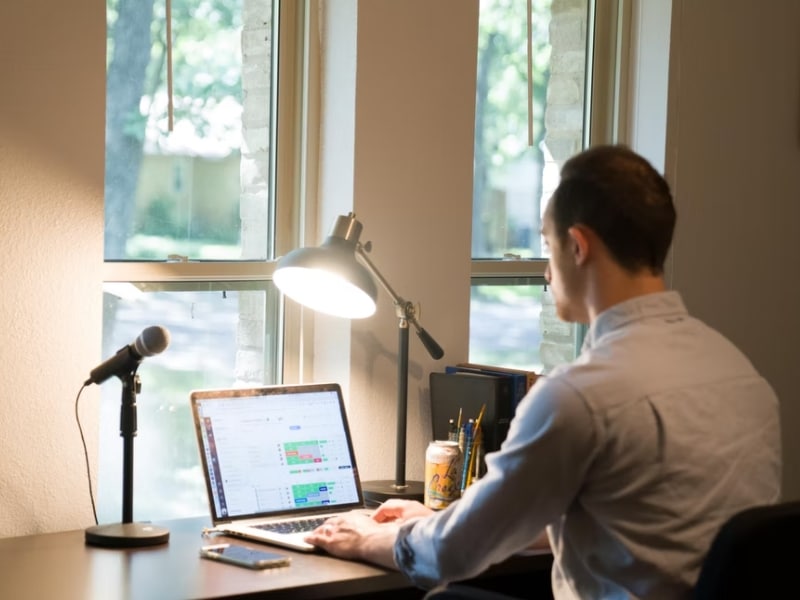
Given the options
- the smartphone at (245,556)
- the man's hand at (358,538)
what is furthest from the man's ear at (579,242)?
the smartphone at (245,556)

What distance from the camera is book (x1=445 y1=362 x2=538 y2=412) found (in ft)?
8.95

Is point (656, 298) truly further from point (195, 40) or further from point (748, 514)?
point (195, 40)

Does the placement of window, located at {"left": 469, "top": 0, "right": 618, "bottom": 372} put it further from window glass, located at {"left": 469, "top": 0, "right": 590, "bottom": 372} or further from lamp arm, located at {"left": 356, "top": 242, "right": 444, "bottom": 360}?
lamp arm, located at {"left": 356, "top": 242, "right": 444, "bottom": 360}

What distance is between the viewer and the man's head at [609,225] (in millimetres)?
1770

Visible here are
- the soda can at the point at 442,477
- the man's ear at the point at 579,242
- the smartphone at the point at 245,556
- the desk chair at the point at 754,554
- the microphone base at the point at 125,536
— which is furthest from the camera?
the soda can at the point at 442,477

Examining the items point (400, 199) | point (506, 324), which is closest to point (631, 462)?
point (400, 199)

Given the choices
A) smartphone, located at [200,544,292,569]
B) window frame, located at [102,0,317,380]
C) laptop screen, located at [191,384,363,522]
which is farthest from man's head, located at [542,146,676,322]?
window frame, located at [102,0,317,380]

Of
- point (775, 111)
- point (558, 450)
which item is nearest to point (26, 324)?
point (558, 450)

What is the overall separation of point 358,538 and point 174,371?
2.37ft

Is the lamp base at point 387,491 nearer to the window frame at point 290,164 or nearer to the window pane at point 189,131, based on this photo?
the window frame at point 290,164

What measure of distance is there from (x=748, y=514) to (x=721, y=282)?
190 cm

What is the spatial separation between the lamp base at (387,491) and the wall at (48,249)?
61cm

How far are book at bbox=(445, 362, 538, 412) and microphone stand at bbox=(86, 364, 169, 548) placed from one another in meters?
0.85

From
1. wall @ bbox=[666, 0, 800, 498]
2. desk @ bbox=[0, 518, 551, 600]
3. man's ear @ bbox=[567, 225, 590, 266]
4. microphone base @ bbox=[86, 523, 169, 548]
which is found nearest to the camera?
man's ear @ bbox=[567, 225, 590, 266]
